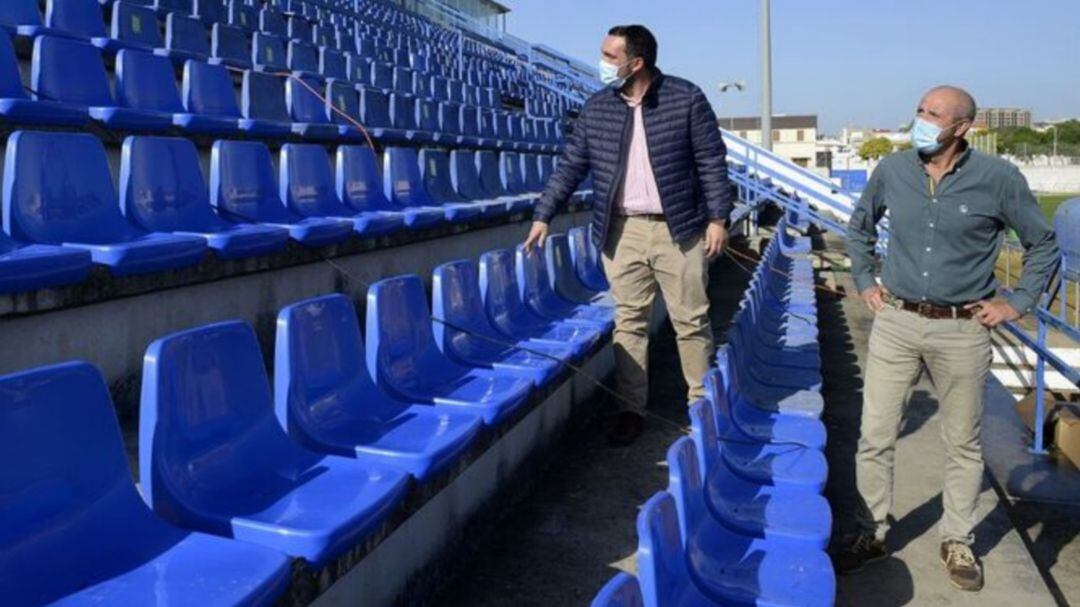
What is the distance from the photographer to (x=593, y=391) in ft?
12.7

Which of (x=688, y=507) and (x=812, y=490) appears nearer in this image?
(x=688, y=507)

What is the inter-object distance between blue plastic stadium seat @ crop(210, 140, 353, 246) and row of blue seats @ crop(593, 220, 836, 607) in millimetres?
1464

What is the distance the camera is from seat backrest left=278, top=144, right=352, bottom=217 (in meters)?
3.69

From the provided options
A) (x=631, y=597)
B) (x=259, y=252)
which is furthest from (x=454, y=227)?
(x=631, y=597)

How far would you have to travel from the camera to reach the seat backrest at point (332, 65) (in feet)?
20.9

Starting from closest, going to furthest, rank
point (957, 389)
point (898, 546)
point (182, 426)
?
point (182, 426), point (957, 389), point (898, 546)

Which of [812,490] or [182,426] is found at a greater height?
[182,426]

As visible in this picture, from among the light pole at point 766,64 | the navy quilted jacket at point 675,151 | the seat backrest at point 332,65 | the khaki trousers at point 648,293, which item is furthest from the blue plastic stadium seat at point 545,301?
the light pole at point 766,64

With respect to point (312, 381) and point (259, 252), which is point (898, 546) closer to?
point (312, 381)

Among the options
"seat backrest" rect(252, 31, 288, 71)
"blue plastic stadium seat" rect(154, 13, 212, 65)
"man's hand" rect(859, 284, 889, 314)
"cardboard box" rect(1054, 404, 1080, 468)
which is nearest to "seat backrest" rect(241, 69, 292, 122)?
"blue plastic stadium seat" rect(154, 13, 212, 65)

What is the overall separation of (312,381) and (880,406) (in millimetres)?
1706

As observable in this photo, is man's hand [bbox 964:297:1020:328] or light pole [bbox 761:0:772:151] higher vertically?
light pole [bbox 761:0:772:151]

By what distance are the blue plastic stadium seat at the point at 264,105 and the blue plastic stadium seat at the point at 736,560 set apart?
2.86 m

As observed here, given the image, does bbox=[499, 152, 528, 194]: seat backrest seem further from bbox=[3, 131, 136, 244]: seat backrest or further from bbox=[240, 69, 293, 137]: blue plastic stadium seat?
bbox=[3, 131, 136, 244]: seat backrest
